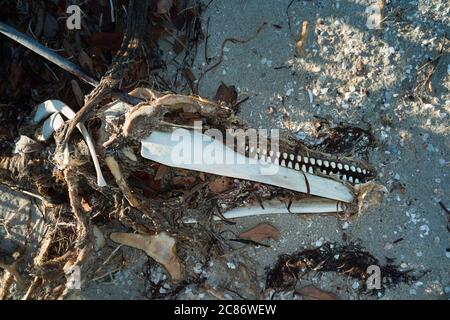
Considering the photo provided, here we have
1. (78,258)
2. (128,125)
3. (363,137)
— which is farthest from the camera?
(363,137)

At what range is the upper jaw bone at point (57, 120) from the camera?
2039mm

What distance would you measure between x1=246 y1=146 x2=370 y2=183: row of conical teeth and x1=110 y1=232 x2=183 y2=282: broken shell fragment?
0.63 metres

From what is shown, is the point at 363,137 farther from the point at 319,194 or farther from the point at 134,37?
the point at 134,37

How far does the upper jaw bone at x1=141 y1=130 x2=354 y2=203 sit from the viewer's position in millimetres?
2021

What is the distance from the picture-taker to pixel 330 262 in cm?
256

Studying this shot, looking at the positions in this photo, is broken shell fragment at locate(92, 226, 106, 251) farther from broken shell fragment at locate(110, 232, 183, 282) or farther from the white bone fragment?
the white bone fragment

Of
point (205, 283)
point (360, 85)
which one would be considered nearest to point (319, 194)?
point (360, 85)

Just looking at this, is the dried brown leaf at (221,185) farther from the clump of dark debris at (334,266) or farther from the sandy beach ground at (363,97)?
the clump of dark debris at (334,266)

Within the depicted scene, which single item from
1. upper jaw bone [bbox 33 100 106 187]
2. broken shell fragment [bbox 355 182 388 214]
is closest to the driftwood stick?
upper jaw bone [bbox 33 100 106 187]

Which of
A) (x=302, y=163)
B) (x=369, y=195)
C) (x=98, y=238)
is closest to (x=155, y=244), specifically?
(x=98, y=238)
